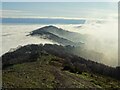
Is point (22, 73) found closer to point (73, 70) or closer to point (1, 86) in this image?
point (1, 86)

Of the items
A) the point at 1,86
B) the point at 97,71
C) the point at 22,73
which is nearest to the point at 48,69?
the point at 22,73

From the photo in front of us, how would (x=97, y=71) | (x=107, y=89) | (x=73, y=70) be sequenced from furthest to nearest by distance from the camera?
(x=97, y=71) → (x=73, y=70) → (x=107, y=89)

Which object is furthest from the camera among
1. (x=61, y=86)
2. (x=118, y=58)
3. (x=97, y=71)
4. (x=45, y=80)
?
Result: (x=118, y=58)

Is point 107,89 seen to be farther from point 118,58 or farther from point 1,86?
point 118,58

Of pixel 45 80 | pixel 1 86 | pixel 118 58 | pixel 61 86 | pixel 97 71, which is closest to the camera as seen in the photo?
pixel 1 86

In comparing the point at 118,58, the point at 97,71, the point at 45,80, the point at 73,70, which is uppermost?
the point at 45,80

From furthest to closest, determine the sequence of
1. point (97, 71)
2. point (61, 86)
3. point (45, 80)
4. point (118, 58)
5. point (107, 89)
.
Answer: point (118, 58) → point (97, 71) → point (107, 89) → point (45, 80) → point (61, 86)

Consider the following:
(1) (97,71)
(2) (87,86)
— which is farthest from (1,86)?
(1) (97,71)

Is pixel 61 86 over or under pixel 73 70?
over

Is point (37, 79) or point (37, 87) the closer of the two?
point (37, 87)
